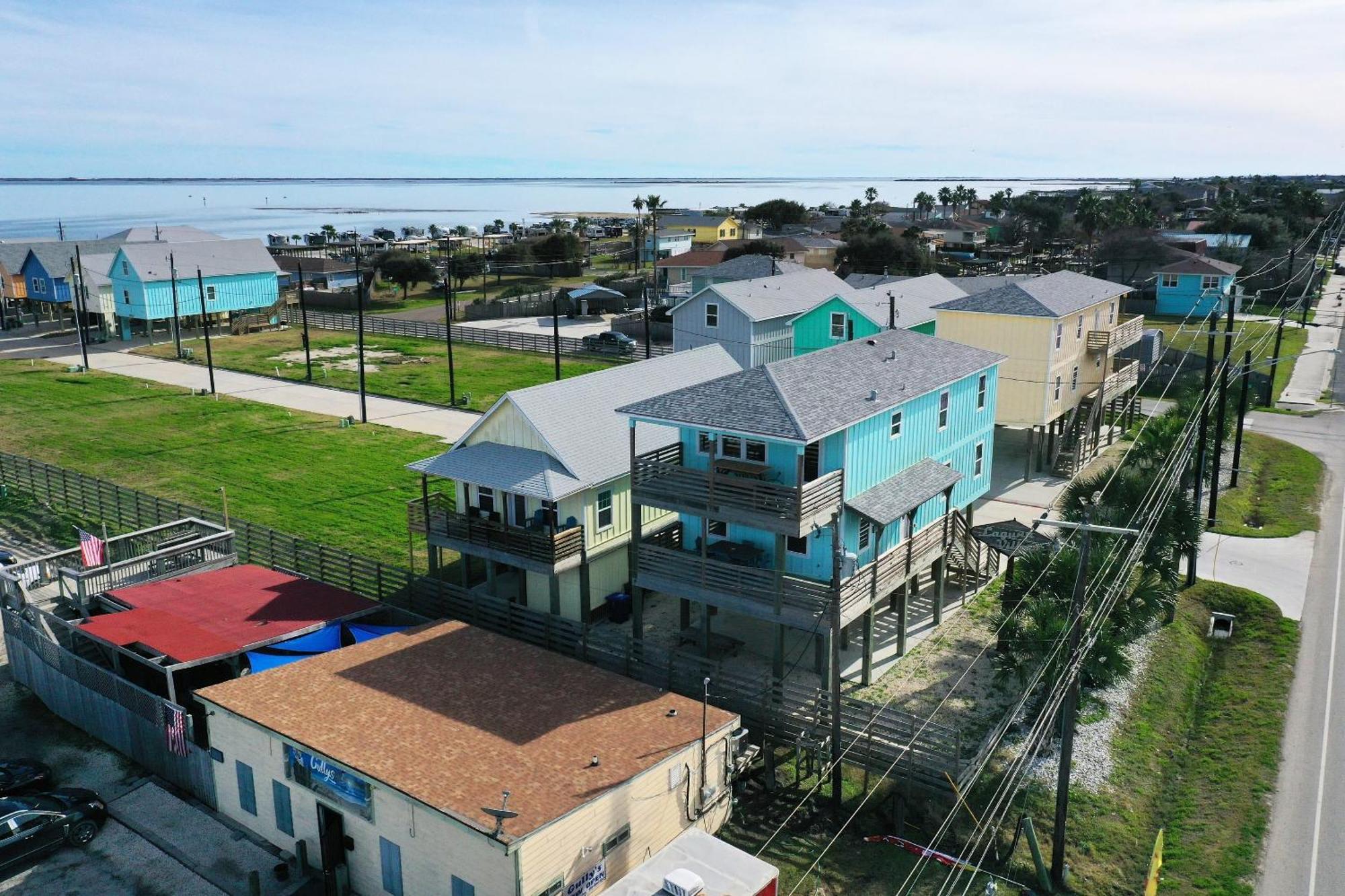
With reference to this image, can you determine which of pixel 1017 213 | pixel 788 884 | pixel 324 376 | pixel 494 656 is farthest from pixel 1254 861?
pixel 1017 213

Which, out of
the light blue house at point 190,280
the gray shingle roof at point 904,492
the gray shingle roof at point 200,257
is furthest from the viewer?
the gray shingle roof at point 200,257

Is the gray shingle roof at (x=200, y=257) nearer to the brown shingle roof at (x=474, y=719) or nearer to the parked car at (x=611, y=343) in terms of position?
the parked car at (x=611, y=343)

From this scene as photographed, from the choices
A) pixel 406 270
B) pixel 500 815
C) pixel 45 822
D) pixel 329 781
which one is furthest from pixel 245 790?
pixel 406 270

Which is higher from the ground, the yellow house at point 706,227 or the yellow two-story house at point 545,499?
the yellow house at point 706,227

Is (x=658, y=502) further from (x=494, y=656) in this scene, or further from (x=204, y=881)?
(x=204, y=881)

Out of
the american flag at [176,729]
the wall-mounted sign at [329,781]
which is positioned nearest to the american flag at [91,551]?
the american flag at [176,729]

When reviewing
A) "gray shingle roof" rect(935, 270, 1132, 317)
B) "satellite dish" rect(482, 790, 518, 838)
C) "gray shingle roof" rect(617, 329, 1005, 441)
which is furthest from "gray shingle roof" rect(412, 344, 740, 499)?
"gray shingle roof" rect(935, 270, 1132, 317)
